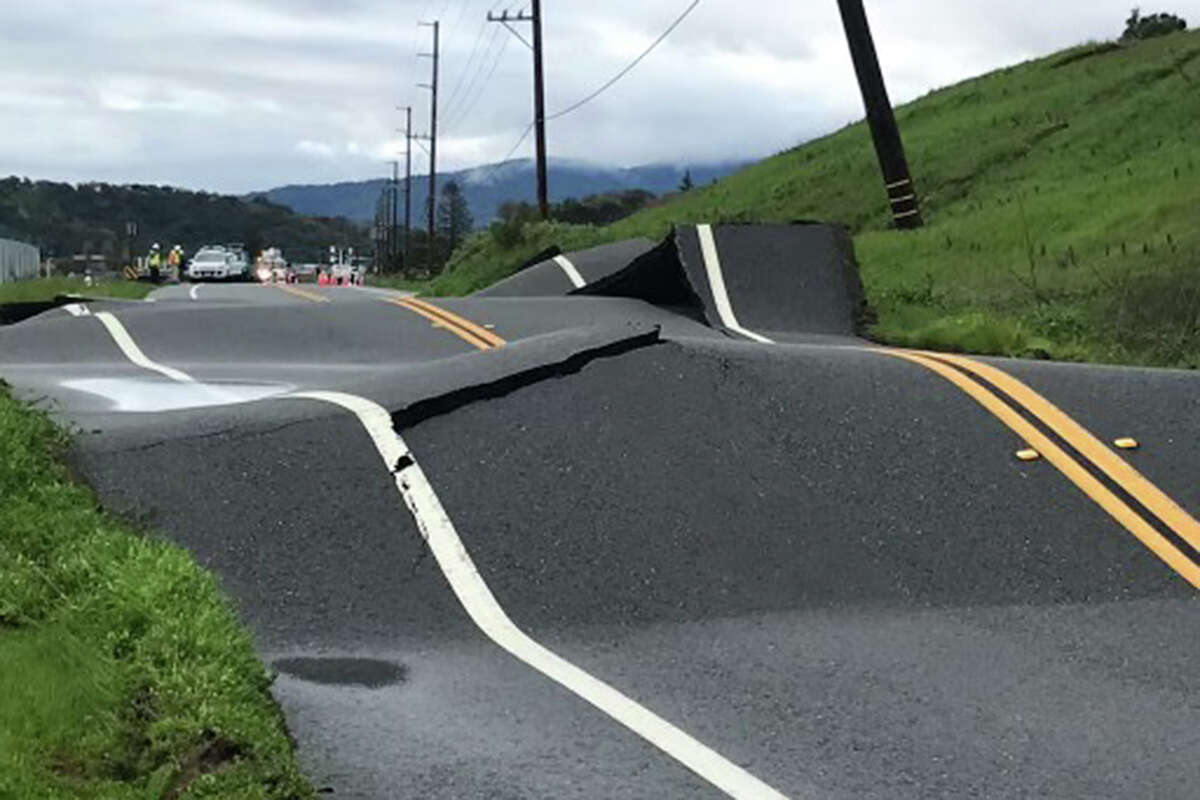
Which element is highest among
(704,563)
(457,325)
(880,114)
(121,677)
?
(880,114)

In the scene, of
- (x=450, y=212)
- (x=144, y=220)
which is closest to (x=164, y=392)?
(x=144, y=220)

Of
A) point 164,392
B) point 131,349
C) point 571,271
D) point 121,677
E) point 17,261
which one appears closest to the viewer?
point 121,677

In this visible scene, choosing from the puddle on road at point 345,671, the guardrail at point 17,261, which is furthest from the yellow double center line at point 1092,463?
the guardrail at point 17,261

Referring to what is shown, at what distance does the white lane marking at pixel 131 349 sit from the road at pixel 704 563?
2.31 meters

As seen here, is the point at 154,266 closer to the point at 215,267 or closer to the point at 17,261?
the point at 17,261

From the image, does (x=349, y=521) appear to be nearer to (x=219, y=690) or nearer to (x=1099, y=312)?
(x=219, y=690)

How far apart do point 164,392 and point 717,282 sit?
25.1 ft

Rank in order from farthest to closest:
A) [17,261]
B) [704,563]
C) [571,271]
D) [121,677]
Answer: [17,261], [571,271], [704,563], [121,677]

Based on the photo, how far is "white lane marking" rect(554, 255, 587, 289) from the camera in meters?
19.7

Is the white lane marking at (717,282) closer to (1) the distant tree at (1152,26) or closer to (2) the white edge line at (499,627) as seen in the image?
(2) the white edge line at (499,627)

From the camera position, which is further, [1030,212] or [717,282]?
[1030,212]

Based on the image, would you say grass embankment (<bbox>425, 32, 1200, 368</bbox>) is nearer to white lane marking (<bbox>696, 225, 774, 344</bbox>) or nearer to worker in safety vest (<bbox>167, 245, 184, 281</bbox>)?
white lane marking (<bbox>696, 225, 774, 344</bbox>)

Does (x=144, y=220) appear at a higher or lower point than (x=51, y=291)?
higher

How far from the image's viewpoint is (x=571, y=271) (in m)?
20.3
